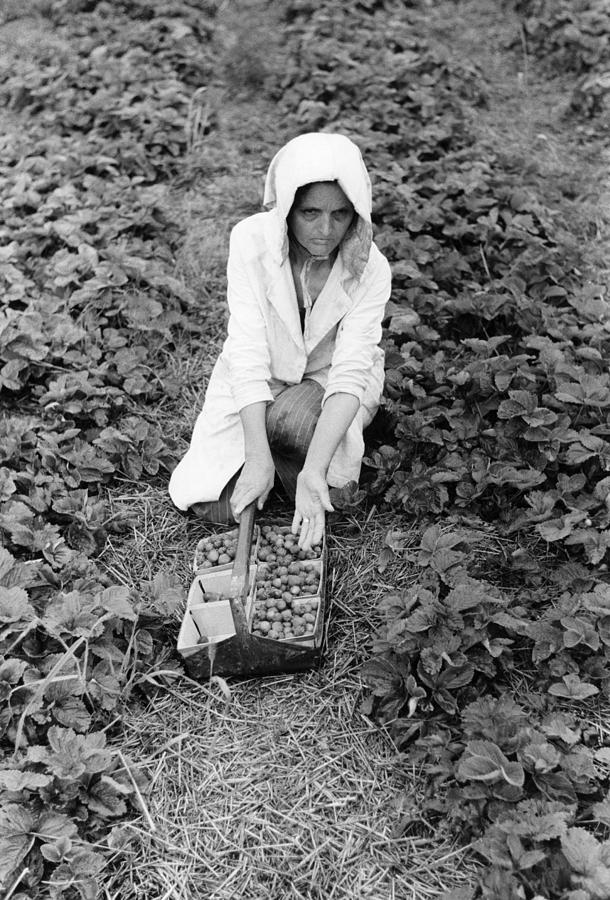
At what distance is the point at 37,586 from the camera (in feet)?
7.94

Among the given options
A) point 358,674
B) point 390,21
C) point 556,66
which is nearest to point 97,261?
point 358,674

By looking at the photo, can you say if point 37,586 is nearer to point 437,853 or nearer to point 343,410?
point 343,410

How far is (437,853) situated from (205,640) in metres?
0.81

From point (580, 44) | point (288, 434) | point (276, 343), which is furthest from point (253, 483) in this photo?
point (580, 44)

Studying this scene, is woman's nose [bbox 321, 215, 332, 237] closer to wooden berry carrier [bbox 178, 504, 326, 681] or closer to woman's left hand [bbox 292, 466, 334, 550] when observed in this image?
woman's left hand [bbox 292, 466, 334, 550]

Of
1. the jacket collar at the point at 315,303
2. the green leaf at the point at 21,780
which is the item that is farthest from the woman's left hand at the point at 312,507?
the green leaf at the point at 21,780

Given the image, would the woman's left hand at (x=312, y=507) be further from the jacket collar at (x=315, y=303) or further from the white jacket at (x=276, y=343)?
the jacket collar at (x=315, y=303)

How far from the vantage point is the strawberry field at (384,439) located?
76.3 inches

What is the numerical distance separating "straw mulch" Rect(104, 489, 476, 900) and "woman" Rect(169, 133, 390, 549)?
1.51 ft

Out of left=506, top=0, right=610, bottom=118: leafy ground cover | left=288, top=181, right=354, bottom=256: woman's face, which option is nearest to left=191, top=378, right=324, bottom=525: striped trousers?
left=288, top=181, right=354, bottom=256: woman's face

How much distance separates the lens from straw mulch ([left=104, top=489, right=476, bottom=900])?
1.90 m

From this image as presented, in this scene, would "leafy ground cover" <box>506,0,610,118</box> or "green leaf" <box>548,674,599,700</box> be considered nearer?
"green leaf" <box>548,674,599,700</box>

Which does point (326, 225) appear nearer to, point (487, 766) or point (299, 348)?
point (299, 348)

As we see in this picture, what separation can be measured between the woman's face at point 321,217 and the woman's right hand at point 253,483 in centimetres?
64
